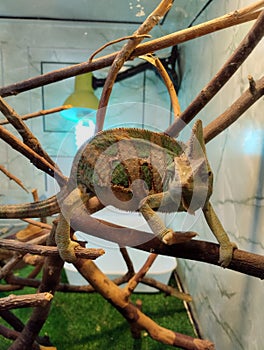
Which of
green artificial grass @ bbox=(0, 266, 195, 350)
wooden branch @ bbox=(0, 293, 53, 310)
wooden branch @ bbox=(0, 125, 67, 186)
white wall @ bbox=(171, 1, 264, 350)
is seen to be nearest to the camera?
wooden branch @ bbox=(0, 293, 53, 310)

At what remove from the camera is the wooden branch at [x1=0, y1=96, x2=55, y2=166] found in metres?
0.53

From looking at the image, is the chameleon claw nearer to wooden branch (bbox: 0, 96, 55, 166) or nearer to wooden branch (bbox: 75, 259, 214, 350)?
wooden branch (bbox: 0, 96, 55, 166)

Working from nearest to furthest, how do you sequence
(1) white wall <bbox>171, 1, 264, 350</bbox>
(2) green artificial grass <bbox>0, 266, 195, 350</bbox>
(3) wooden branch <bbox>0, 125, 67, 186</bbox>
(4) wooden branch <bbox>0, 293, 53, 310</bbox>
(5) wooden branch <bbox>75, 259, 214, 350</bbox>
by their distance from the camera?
(4) wooden branch <bbox>0, 293, 53, 310</bbox>, (3) wooden branch <bbox>0, 125, 67, 186</bbox>, (1) white wall <bbox>171, 1, 264, 350</bbox>, (5) wooden branch <bbox>75, 259, 214, 350</bbox>, (2) green artificial grass <bbox>0, 266, 195, 350</bbox>

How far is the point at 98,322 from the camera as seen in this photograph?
1100 mm

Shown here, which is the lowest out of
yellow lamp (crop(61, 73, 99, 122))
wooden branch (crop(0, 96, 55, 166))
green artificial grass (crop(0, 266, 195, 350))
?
green artificial grass (crop(0, 266, 195, 350))

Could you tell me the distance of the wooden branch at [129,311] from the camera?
846 millimetres

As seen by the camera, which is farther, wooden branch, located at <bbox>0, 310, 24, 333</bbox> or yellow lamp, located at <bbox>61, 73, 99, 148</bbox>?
yellow lamp, located at <bbox>61, 73, 99, 148</bbox>

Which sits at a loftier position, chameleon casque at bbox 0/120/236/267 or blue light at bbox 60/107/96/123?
blue light at bbox 60/107/96/123

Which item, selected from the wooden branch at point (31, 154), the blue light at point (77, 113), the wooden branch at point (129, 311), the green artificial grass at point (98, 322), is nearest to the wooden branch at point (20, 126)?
the wooden branch at point (31, 154)

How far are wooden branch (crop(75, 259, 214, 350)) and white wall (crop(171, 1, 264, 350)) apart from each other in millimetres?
88

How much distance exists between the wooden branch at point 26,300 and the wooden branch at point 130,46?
32 centimetres

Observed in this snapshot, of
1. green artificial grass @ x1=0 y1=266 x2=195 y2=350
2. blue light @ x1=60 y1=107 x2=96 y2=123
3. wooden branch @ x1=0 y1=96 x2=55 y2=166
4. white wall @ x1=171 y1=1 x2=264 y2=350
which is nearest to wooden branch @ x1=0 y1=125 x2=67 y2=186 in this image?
wooden branch @ x1=0 y1=96 x2=55 y2=166

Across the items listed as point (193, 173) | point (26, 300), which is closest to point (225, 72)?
point (193, 173)

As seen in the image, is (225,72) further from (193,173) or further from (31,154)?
(31,154)
